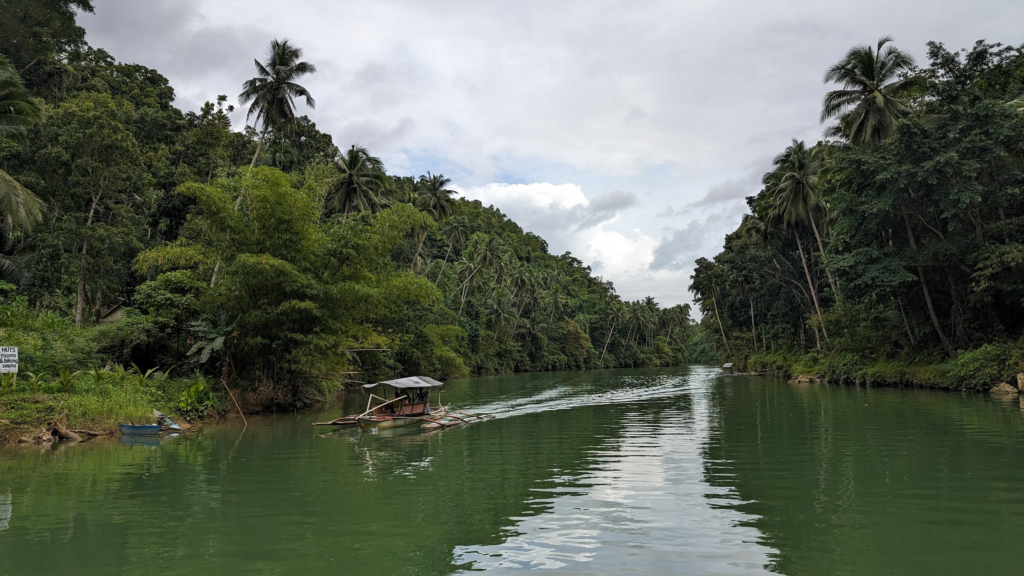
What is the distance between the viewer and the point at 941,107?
2602cm

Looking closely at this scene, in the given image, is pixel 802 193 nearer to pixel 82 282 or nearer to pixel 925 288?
pixel 925 288

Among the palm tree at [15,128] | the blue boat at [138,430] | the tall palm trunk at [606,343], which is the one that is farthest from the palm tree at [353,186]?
the tall palm trunk at [606,343]

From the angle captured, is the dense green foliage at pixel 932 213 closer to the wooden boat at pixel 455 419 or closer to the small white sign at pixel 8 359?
the wooden boat at pixel 455 419

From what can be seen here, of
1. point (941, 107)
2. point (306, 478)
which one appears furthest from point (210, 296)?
point (941, 107)

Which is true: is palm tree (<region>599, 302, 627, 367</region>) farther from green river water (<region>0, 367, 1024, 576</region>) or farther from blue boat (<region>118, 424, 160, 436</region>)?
blue boat (<region>118, 424, 160, 436</region>)

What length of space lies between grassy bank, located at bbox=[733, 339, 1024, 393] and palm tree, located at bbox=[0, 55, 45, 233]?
3499 cm

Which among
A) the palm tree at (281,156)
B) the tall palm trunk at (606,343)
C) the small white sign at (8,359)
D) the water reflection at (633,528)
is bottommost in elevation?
the water reflection at (633,528)

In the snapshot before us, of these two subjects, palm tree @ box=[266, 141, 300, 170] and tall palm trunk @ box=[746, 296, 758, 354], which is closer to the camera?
palm tree @ box=[266, 141, 300, 170]

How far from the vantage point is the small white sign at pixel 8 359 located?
1508 cm

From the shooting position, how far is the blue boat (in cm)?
1664

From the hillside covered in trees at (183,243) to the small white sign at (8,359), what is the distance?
148 cm

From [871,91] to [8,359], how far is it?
118ft

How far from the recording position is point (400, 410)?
807 inches

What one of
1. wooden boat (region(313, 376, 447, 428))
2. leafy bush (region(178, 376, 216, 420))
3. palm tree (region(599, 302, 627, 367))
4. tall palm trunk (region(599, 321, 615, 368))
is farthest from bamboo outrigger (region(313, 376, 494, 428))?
palm tree (region(599, 302, 627, 367))
